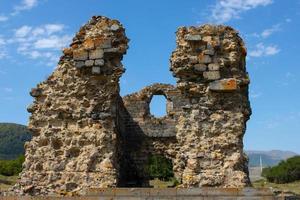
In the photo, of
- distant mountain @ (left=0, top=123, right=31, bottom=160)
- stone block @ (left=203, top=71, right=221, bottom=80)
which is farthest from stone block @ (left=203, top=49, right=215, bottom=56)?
distant mountain @ (left=0, top=123, right=31, bottom=160)

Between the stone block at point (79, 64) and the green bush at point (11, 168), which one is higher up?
the stone block at point (79, 64)

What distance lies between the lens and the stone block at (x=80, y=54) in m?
10.2

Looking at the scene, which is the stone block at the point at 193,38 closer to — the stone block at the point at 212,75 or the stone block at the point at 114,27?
the stone block at the point at 212,75

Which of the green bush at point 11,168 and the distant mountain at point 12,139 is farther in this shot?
the distant mountain at point 12,139

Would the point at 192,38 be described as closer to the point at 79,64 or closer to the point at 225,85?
the point at 225,85

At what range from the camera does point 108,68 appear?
1011 centimetres

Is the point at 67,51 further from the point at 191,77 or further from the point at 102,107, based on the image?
the point at 191,77

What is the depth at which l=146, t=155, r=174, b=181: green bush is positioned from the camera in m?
17.9

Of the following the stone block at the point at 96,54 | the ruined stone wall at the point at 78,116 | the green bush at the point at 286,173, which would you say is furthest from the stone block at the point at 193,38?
the green bush at the point at 286,173

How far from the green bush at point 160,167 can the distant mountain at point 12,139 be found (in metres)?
92.1

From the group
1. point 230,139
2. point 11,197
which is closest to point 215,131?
point 230,139

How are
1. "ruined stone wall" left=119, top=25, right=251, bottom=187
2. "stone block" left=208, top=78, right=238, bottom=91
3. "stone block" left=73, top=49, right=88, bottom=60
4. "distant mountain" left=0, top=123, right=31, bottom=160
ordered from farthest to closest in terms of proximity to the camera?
1. "distant mountain" left=0, top=123, right=31, bottom=160
2. "stone block" left=73, top=49, right=88, bottom=60
3. "stone block" left=208, top=78, right=238, bottom=91
4. "ruined stone wall" left=119, top=25, right=251, bottom=187

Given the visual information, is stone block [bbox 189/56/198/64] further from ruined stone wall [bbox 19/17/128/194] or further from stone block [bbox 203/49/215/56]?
ruined stone wall [bbox 19/17/128/194]

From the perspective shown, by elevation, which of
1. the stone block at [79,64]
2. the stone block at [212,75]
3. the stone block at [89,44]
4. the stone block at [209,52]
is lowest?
the stone block at [212,75]
